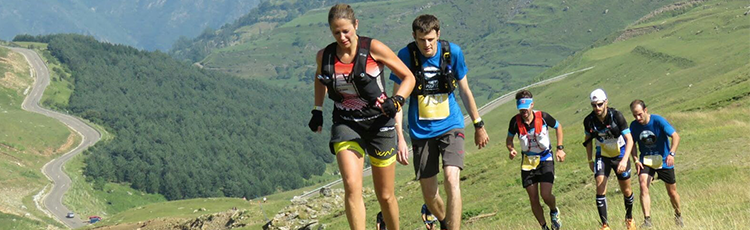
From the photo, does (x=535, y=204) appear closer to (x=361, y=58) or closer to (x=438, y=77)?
(x=438, y=77)

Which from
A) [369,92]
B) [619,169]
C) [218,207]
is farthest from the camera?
[218,207]

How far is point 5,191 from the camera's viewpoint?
535 feet

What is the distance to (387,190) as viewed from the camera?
11.4 m

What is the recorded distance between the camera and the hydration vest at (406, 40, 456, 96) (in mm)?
12320

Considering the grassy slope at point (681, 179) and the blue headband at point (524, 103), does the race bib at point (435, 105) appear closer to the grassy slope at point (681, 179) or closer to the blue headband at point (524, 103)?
the blue headband at point (524, 103)

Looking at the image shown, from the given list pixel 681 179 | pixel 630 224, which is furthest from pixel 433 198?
pixel 681 179

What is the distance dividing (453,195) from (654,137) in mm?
5266

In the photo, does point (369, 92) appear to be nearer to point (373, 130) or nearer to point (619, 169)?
point (373, 130)

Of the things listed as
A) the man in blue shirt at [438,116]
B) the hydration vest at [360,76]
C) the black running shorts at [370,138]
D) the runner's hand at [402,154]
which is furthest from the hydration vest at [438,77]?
the hydration vest at [360,76]

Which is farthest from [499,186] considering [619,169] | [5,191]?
[5,191]

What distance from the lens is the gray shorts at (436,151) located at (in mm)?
12359

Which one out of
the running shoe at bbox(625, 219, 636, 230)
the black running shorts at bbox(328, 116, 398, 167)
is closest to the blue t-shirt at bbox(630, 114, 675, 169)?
the running shoe at bbox(625, 219, 636, 230)

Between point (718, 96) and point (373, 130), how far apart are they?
40.6 m

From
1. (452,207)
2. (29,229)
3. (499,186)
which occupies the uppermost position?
(452,207)
